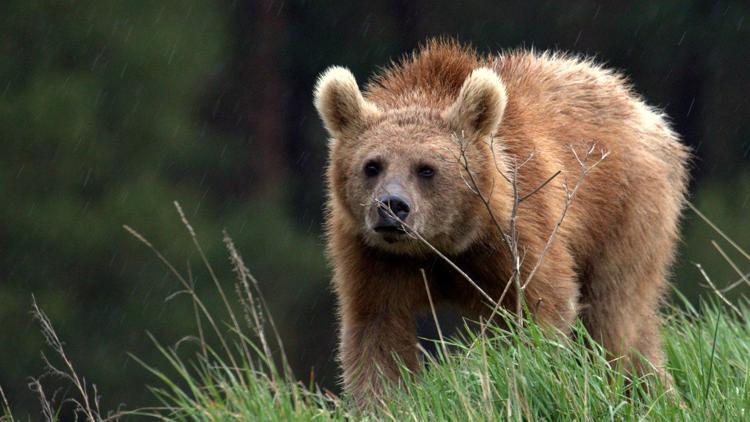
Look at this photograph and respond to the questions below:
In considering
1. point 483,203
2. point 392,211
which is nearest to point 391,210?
point 392,211

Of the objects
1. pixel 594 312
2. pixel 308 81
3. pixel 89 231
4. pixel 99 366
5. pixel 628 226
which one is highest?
pixel 628 226

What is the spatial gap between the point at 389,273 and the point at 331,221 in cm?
45

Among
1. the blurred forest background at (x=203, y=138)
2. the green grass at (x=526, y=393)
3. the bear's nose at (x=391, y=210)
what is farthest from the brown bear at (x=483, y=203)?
the blurred forest background at (x=203, y=138)

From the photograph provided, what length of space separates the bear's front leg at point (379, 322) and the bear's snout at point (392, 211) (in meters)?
0.45

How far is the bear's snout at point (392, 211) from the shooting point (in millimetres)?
4843

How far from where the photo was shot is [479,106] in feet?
17.6

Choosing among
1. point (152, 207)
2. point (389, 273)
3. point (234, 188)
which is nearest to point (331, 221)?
point (389, 273)

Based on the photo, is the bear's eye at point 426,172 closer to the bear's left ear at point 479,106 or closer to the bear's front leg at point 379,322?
the bear's left ear at point 479,106

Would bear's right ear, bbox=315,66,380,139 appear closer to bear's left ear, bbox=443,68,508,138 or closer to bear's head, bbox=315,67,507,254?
bear's head, bbox=315,67,507,254

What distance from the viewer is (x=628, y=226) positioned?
19.5 feet

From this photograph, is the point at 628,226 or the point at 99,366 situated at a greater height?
the point at 628,226

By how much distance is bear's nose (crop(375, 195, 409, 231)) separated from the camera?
4.84m

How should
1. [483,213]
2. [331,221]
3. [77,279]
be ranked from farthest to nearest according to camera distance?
[77,279] → [331,221] → [483,213]

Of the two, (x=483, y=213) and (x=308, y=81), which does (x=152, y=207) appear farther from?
(x=483, y=213)
